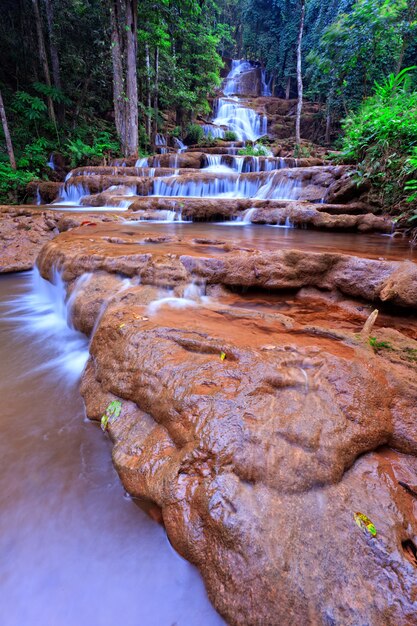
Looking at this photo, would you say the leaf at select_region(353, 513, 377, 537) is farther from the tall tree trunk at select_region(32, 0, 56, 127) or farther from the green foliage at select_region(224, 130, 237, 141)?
the green foliage at select_region(224, 130, 237, 141)

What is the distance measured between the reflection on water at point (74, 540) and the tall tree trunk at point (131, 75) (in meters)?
14.1

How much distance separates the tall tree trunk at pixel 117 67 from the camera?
12.0m

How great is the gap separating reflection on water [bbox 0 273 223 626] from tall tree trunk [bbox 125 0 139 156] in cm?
1408

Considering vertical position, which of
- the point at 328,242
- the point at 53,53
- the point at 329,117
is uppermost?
the point at 53,53

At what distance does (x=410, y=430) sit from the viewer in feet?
4.94

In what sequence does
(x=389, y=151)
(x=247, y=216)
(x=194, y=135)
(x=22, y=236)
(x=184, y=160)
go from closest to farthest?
1. (x=22, y=236)
2. (x=389, y=151)
3. (x=247, y=216)
4. (x=184, y=160)
5. (x=194, y=135)

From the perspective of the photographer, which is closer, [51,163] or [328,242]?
[328,242]

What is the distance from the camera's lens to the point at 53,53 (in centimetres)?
1413

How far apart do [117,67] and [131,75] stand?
690 mm

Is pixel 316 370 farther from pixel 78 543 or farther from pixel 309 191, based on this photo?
pixel 309 191

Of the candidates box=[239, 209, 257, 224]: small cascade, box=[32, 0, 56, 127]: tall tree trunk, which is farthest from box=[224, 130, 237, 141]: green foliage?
box=[239, 209, 257, 224]: small cascade

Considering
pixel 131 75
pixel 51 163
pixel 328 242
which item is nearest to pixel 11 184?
pixel 51 163

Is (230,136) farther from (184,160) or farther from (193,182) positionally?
(193,182)

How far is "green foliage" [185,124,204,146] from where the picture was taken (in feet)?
61.2
